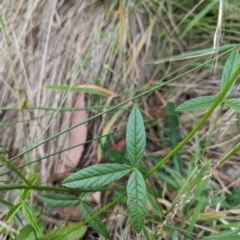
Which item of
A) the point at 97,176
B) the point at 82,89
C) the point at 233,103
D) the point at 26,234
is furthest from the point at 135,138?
the point at 82,89

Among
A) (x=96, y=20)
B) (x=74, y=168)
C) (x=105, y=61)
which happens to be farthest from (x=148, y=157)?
(x=96, y=20)

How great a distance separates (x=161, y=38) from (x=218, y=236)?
782 mm

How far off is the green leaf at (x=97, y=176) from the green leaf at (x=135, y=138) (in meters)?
0.02

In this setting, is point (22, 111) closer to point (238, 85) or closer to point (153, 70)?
point (153, 70)

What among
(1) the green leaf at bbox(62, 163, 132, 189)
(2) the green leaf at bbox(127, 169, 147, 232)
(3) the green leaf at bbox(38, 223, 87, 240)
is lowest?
(3) the green leaf at bbox(38, 223, 87, 240)

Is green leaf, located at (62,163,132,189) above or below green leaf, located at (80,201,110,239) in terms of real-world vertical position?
above

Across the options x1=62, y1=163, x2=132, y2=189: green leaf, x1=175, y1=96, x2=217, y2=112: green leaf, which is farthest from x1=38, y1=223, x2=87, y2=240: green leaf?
x1=175, y1=96, x2=217, y2=112: green leaf

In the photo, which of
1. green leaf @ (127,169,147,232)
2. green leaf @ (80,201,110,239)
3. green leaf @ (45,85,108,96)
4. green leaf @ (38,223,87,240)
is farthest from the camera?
green leaf @ (45,85,108,96)

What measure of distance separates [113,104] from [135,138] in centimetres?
58

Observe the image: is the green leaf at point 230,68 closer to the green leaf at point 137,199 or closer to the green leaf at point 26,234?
the green leaf at point 137,199

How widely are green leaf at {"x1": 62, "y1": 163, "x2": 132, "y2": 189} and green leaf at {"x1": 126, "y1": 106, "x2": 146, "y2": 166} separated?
2cm

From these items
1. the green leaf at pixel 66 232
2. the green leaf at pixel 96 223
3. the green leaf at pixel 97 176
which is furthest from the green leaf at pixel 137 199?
the green leaf at pixel 66 232

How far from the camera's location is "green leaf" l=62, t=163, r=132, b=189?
870 millimetres

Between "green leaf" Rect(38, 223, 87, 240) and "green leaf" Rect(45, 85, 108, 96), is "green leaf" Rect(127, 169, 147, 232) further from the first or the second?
"green leaf" Rect(45, 85, 108, 96)
